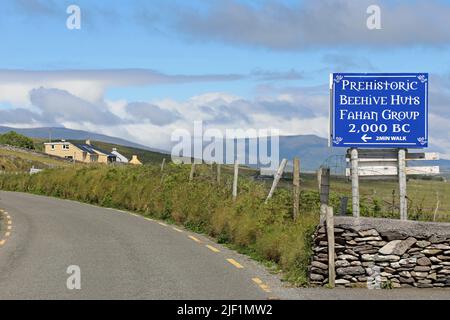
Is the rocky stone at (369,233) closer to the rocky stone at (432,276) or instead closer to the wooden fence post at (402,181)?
the rocky stone at (432,276)

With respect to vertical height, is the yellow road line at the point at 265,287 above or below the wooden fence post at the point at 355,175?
below

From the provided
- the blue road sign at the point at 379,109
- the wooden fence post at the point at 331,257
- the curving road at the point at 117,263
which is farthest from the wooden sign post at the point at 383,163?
the curving road at the point at 117,263

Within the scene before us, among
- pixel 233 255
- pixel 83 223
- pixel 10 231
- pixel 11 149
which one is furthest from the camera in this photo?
pixel 11 149

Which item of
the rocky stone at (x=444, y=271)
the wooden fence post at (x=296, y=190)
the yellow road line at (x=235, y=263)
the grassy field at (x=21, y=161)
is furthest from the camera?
the grassy field at (x=21, y=161)

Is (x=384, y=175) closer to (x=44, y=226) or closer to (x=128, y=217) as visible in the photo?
(x=44, y=226)

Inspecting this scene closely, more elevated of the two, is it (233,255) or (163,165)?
(163,165)

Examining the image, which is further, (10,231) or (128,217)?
(128,217)

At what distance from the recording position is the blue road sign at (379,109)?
49.2 feet

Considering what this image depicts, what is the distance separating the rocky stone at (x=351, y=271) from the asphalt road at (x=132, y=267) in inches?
19.1

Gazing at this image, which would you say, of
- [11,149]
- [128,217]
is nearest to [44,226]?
[128,217]

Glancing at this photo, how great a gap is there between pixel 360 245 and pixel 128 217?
53.6 feet

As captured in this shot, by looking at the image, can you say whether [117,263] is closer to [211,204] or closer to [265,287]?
[265,287]

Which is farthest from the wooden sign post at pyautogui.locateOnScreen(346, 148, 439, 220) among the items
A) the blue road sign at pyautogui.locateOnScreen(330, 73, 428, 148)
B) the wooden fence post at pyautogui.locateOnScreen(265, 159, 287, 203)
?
the wooden fence post at pyautogui.locateOnScreen(265, 159, 287, 203)
